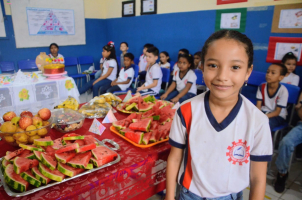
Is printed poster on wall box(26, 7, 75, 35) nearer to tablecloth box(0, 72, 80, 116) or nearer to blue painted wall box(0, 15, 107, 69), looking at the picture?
blue painted wall box(0, 15, 107, 69)

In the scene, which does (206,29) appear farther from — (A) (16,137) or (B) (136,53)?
(A) (16,137)

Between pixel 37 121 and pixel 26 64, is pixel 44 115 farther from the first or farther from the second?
pixel 26 64

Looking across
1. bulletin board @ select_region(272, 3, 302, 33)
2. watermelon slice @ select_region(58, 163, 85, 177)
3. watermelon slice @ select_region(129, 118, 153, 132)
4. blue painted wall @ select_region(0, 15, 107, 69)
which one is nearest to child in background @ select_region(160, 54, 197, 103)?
bulletin board @ select_region(272, 3, 302, 33)


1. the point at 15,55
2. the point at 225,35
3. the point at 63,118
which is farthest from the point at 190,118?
the point at 15,55

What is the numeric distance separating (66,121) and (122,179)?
0.65 meters

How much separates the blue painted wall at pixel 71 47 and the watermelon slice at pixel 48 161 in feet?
18.0

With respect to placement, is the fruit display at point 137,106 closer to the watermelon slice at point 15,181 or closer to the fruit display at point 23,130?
the fruit display at point 23,130

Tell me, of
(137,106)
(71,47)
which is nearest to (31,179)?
(137,106)

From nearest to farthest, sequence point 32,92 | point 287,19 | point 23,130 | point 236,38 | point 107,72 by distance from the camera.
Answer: point 236,38
point 23,130
point 32,92
point 287,19
point 107,72

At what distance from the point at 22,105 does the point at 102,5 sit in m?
4.96

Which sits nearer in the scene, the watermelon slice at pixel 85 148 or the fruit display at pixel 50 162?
the fruit display at pixel 50 162

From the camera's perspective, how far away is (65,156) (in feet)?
3.64

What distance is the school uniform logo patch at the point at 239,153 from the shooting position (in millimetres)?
987

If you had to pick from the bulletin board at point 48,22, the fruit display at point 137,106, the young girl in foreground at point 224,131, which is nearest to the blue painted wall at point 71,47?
the bulletin board at point 48,22
